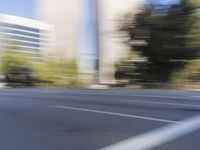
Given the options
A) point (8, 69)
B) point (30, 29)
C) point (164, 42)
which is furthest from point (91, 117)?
point (30, 29)

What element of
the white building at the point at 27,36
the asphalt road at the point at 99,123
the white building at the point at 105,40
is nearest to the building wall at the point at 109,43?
the white building at the point at 105,40

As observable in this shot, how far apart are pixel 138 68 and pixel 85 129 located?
15.5 metres

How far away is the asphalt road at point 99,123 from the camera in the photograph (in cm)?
160

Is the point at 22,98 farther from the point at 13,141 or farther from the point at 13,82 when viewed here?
the point at 13,82

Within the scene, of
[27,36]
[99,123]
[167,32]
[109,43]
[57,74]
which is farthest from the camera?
[27,36]

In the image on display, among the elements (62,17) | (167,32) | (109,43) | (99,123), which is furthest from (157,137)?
(62,17)

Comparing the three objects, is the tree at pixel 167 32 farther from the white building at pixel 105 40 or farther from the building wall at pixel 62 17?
the building wall at pixel 62 17

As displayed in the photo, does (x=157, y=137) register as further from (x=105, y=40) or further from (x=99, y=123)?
(x=105, y=40)

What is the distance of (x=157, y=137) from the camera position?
164 centimetres

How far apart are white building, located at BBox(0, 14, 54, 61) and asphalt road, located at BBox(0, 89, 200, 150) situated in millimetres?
20067

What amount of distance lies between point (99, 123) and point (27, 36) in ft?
81.7

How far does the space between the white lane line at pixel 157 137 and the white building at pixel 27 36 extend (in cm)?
2061

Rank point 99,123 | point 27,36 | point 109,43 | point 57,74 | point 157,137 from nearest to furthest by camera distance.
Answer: point 157,137 < point 99,123 < point 109,43 < point 57,74 < point 27,36

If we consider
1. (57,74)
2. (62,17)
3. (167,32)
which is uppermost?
(62,17)
